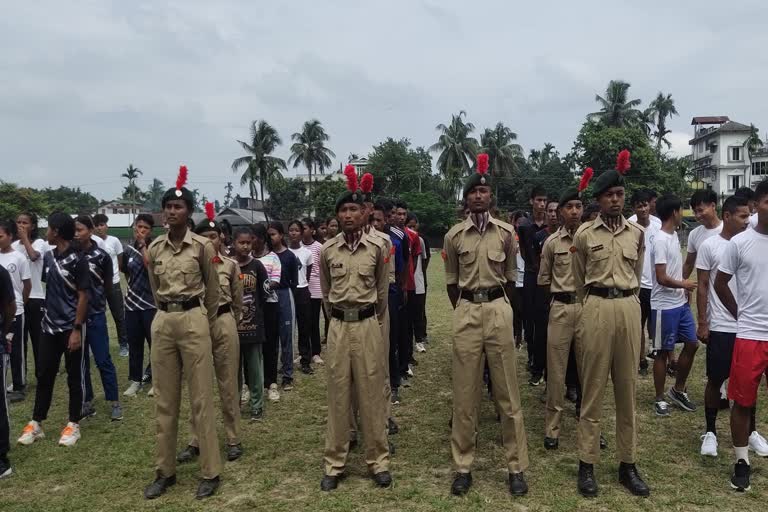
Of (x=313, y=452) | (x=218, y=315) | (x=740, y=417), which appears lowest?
(x=313, y=452)

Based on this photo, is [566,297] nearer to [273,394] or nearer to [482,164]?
[482,164]

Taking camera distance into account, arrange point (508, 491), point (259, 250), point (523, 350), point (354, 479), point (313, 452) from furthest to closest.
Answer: point (523, 350)
point (259, 250)
point (313, 452)
point (354, 479)
point (508, 491)

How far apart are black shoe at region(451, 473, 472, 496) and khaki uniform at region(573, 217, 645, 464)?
89 cm

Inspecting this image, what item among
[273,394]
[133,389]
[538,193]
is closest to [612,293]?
[538,193]

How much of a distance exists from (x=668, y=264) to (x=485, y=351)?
2882mm

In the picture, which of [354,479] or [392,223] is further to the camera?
[392,223]

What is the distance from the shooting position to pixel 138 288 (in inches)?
265

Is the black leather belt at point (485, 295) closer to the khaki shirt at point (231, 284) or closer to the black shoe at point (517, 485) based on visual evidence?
the black shoe at point (517, 485)

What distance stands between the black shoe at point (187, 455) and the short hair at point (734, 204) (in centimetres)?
557

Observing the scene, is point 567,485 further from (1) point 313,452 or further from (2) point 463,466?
(1) point 313,452

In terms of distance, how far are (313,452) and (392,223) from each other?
297 cm

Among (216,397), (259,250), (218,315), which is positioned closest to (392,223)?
(259,250)

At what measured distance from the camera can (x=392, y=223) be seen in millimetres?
6891

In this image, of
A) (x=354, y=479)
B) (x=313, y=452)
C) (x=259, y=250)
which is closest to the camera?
(x=354, y=479)
